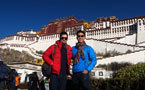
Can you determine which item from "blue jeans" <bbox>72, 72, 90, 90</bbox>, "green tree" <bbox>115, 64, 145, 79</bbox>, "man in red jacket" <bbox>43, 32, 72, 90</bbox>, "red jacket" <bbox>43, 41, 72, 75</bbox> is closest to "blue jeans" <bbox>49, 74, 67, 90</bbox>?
"man in red jacket" <bbox>43, 32, 72, 90</bbox>

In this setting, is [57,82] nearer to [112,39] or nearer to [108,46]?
[108,46]

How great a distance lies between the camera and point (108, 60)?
71.7ft

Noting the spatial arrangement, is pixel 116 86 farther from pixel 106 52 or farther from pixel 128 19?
pixel 128 19

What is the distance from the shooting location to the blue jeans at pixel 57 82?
3.83 meters

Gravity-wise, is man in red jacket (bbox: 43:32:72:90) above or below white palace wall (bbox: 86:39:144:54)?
below

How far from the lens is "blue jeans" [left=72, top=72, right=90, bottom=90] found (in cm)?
384

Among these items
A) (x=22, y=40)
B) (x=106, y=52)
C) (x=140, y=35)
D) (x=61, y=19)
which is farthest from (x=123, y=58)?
(x=61, y=19)

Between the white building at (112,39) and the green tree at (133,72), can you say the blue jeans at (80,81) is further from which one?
the white building at (112,39)

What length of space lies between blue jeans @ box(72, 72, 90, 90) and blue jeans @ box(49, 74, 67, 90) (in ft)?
0.96

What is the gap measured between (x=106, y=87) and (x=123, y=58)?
1654 cm

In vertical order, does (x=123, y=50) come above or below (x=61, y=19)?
below

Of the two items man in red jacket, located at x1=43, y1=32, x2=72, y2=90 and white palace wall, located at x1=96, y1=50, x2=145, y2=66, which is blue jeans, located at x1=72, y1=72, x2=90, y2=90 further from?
white palace wall, located at x1=96, y1=50, x2=145, y2=66

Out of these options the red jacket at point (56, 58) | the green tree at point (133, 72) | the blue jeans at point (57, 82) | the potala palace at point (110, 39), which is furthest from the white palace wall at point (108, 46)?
the blue jeans at point (57, 82)

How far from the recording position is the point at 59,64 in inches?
155
